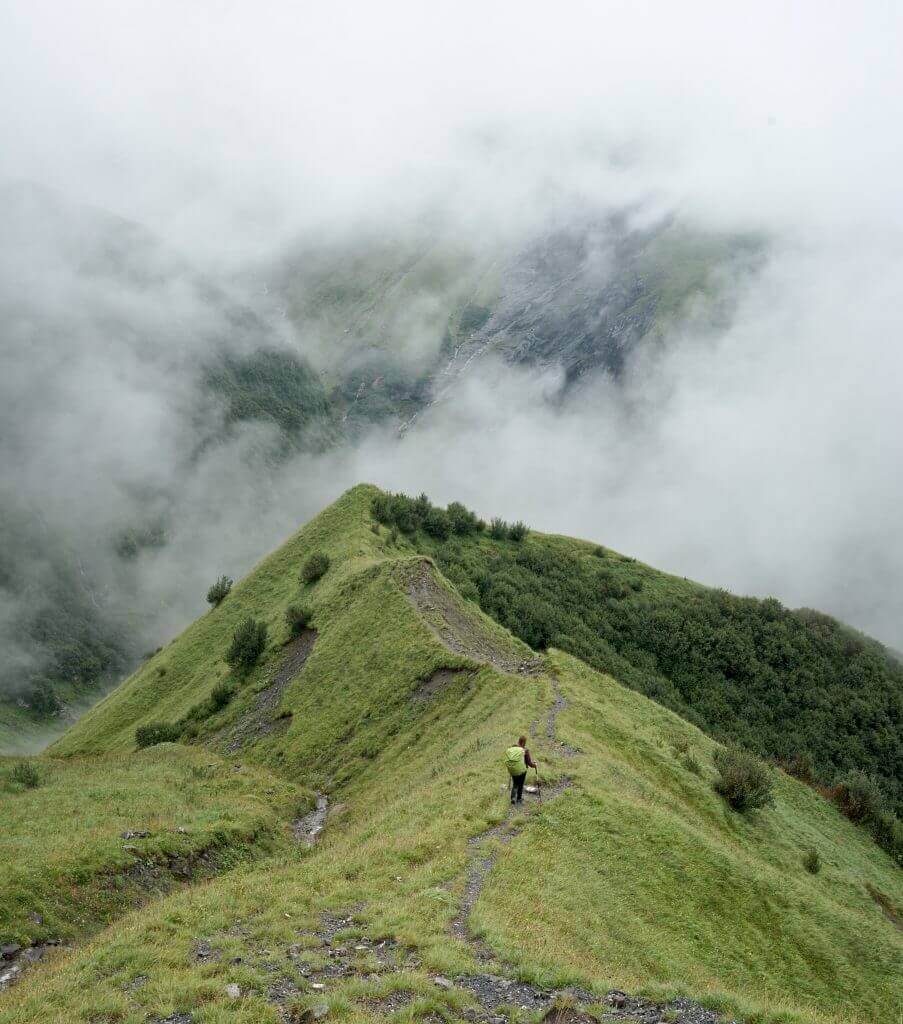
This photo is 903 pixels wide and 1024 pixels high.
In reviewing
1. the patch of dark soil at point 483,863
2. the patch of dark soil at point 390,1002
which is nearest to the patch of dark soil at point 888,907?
the patch of dark soil at point 483,863

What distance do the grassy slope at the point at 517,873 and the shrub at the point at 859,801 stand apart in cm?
249

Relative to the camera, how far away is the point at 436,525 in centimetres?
7975

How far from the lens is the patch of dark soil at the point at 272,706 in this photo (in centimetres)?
4103

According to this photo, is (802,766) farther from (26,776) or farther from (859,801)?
(26,776)

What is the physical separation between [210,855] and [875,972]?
23.9 metres

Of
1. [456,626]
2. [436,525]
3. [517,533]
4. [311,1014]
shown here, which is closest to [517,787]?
[311,1014]

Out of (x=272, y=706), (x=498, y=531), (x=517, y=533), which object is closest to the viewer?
(x=272, y=706)

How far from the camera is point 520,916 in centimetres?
1560

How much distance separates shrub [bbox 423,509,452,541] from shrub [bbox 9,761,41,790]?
51620 millimetres

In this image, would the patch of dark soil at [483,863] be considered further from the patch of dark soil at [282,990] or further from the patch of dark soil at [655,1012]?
the patch of dark soil at [282,990]

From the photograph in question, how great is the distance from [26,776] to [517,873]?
84.4ft

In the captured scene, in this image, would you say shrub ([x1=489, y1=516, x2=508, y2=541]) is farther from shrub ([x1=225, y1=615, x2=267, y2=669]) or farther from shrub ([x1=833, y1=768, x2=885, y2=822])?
shrub ([x1=833, y1=768, x2=885, y2=822])

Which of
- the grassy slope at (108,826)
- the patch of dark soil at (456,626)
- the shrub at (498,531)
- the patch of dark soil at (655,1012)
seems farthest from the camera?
the shrub at (498,531)

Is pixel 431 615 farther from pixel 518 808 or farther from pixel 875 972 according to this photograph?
pixel 875 972
